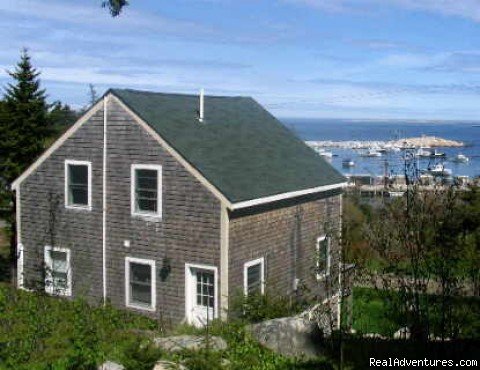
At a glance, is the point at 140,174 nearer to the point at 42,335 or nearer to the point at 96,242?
the point at 96,242

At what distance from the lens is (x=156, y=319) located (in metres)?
17.8

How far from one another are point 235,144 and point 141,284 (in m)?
4.94

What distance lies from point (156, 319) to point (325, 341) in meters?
7.59

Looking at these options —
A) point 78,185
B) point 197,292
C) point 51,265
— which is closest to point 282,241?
point 197,292

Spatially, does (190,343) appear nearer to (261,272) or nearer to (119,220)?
(261,272)

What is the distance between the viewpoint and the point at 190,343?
10.8 meters

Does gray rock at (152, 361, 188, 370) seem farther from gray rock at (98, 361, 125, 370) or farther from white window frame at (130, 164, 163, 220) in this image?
white window frame at (130, 164, 163, 220)

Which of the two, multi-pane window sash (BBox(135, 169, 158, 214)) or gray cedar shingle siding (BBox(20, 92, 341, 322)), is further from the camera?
multi-pane window sash (BBox(135, 169, 158, 214))

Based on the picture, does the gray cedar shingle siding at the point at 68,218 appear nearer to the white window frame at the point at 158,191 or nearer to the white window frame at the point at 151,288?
the white window frame at the point at 151,288

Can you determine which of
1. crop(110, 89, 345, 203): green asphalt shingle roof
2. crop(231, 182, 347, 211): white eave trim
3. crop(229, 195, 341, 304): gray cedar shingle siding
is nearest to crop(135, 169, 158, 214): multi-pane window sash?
crop(110, 89, 345, 203): green asphalt shingle roof

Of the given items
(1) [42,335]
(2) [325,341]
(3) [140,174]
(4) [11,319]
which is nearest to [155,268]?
(3) [140,174]

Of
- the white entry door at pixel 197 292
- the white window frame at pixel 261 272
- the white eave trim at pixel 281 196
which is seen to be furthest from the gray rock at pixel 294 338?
the white entry door at pixel 197 292

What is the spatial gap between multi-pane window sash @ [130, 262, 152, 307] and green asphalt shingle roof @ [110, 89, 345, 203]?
346 cm

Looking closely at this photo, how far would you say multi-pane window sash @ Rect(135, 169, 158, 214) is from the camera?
702 inches
